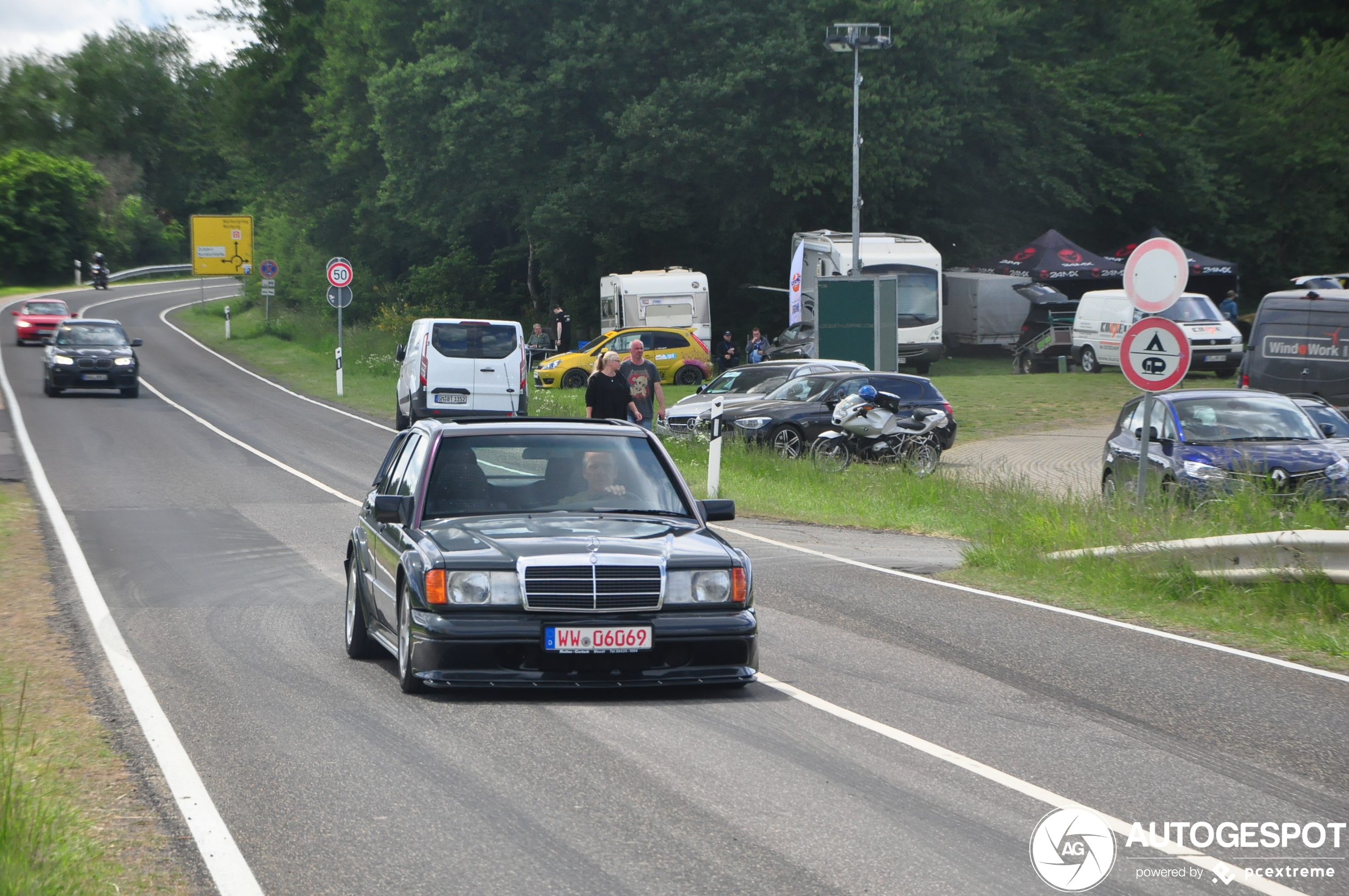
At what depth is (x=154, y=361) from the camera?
45.7 m

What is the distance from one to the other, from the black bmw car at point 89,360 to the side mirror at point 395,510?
2727 cm

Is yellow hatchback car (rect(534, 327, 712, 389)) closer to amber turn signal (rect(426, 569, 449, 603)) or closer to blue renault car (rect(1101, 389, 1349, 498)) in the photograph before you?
blue renault car (rect(1101, 389, 1349, 498))

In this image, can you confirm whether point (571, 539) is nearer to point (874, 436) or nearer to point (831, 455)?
point (831, 455)

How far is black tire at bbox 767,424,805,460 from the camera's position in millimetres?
24609

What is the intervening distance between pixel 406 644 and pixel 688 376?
110 ft

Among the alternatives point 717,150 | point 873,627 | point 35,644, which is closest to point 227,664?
point 35,644

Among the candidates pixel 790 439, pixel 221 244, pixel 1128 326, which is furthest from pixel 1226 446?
pixel 221 244

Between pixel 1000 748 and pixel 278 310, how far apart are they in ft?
199

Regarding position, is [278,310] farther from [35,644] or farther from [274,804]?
[274,804]

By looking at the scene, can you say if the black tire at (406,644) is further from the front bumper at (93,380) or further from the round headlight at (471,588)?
the front bumper at (93,380)

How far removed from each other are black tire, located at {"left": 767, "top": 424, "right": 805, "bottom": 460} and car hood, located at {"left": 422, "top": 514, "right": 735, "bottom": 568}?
16.5m

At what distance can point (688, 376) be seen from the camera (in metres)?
41.1

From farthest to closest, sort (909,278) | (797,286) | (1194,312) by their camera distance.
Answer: (909,278), (797,286), (1194,312)

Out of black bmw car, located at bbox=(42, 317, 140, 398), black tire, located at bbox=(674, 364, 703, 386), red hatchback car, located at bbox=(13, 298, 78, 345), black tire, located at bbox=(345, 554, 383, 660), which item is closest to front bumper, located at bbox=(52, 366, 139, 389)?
black bmw car, located at bbox=(42, 317, 140, 398)
